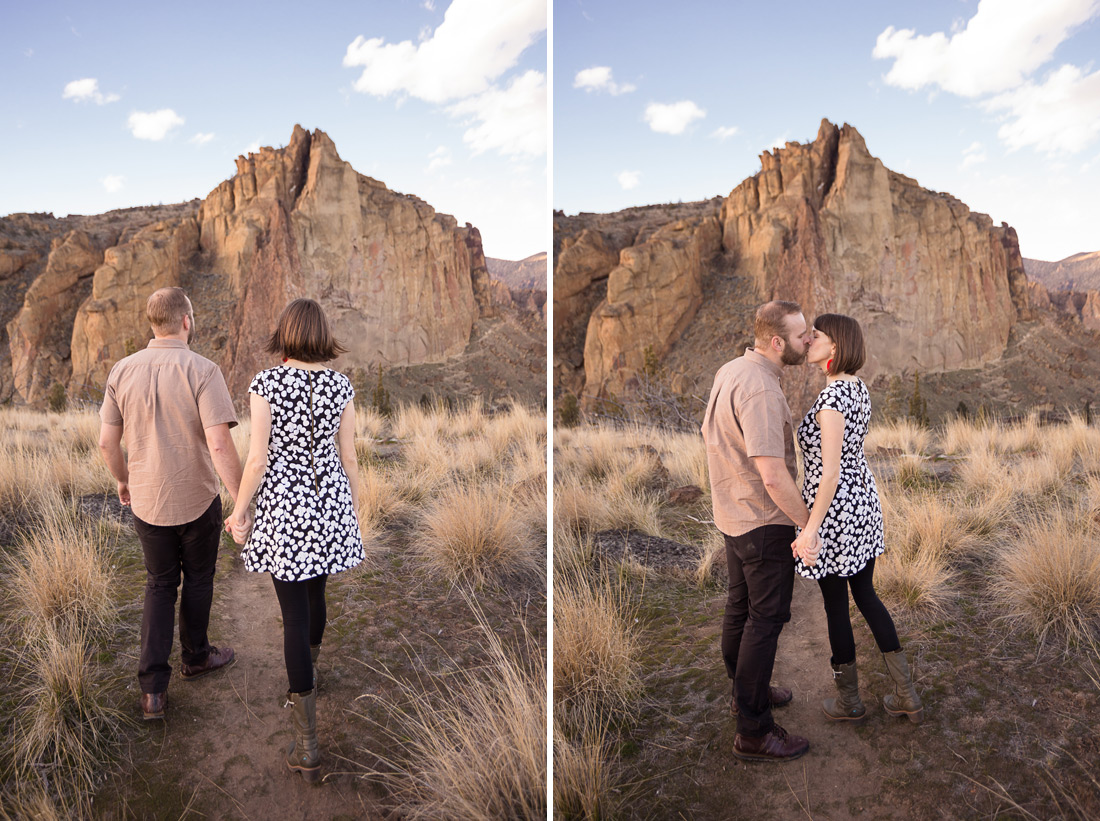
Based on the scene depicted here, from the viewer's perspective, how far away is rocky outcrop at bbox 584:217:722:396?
87.9 feet

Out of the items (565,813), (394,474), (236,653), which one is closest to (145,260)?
(394,474)

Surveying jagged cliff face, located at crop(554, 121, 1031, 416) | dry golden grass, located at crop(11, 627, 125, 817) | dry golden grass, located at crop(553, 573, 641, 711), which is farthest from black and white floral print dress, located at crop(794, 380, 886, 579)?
jagged cliff face, located at crop(554, 121, 1031, 416)

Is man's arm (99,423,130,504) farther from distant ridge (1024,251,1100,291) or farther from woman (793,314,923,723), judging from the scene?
distant ridge (1024,251,1100,291)

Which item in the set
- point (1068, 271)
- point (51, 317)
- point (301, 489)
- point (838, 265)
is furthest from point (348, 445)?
point (1068, 271)

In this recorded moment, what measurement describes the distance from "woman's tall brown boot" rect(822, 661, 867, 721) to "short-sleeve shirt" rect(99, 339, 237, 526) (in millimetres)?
2616

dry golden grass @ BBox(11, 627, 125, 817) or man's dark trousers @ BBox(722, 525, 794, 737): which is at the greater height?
man's dark trousers @ BBox(722, 525, 794, 737)

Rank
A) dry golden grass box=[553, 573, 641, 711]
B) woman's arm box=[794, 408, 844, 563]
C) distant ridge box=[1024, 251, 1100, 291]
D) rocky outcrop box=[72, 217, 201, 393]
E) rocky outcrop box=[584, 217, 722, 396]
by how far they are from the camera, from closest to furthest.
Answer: woman's arm box=[794, 408, 844, 563]
dry golden grass box=[553, 573, 641, 711]
rocky outcrop box=[72, 217, 201, 393]
rocky outcrop box=[584, 217, 722, 396]
distant ridge box=[1024, 251, 1100, 291]

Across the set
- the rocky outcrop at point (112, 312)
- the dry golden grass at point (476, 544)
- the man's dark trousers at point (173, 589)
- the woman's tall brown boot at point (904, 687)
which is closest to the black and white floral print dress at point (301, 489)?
the man's dark trousers at point (173, 589)

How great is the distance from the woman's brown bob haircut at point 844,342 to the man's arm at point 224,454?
2.27m

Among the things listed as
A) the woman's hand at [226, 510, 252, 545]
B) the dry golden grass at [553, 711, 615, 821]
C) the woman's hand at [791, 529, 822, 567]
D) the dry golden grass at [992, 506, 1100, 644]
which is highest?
the woman's hand at [226, 510, 252, 545]

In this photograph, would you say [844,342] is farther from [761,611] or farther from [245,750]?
[245,750]

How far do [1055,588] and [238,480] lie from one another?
3796mm

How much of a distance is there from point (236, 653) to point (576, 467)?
13.8ft

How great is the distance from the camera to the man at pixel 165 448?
252cm
